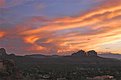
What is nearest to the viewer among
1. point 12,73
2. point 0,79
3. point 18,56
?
point 0,79

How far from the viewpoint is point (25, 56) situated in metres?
187

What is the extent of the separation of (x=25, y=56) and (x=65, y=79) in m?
114

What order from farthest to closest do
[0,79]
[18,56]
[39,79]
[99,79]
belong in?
[18,56] → [99,79] → [39,79] → [0,79]

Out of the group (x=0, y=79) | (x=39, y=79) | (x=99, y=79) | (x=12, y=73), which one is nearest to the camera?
(x=0, y=79)

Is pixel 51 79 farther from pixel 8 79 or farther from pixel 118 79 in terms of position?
pixel 8 79

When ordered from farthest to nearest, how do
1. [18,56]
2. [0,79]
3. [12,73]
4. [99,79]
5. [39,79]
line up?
[18,56] → [99,79] → [39,79] → [12,73] → [0,79]

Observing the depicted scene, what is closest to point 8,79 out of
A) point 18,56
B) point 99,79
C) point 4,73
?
point 4,73

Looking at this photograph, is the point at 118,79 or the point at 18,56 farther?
the point at 18,56

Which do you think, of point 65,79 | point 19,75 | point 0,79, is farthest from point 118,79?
point 0,79

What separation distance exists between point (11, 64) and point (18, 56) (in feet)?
388

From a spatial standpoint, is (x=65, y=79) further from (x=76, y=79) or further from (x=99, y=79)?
(x=99, y=79)

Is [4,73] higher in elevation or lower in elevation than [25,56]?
lower

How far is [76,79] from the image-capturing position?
243ft

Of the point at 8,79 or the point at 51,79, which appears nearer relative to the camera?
the point at 8,79
